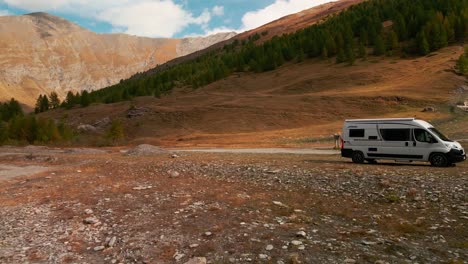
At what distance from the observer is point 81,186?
61.2 ft

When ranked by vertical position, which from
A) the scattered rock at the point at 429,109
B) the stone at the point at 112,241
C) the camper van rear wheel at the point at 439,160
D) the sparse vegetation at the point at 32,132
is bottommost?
the stone at the point at 112,241

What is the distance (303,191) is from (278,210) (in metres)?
2.76

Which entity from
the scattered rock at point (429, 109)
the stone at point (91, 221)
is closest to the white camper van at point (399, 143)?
the stone at point (91, 221)

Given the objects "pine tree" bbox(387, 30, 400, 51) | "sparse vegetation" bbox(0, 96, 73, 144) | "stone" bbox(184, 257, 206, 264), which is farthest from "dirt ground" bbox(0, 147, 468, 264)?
"pine tree" bbox(387, 30, 400, 51)

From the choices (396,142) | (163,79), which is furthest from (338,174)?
(163,79)

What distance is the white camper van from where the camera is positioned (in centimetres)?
2141

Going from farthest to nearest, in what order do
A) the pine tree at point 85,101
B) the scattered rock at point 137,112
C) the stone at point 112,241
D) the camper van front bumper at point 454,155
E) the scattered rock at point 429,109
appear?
the pine tree at point 85,101, the scattered rock at point 137,112, the scattered rock at point 429,109, the camper van front bumper at point 454,155, the stone at point 112,241

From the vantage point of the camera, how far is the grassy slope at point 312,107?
2554 inches

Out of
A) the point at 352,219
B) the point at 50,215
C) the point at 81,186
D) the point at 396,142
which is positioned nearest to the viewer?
the point at 352,219

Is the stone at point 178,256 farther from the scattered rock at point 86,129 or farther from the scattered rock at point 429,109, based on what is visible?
the scattered rock at point 86,129

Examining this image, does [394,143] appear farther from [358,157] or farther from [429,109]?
[429,109]

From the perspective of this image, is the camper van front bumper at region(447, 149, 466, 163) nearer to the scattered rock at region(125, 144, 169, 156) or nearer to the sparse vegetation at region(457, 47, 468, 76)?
the scattered rock at region(125, 144, 169, 156)

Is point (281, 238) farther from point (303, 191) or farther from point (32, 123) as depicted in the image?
point (32, 123)

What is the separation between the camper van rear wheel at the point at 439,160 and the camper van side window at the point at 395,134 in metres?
1.72
